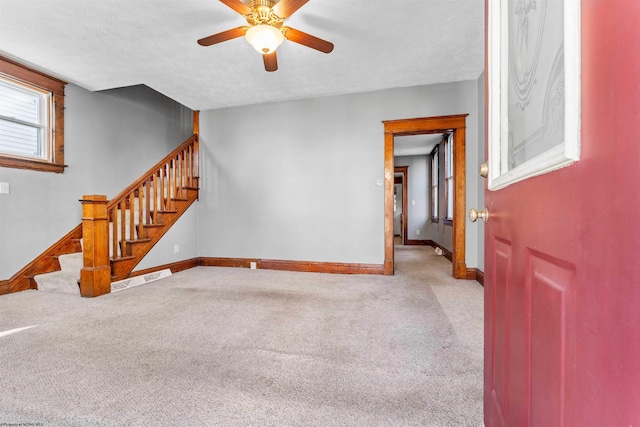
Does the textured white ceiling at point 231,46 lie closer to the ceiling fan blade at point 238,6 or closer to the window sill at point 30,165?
the ceiling fan blade at point 238,6

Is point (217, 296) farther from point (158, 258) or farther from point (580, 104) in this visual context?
point (580, 104)

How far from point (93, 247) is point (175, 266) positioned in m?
1.32

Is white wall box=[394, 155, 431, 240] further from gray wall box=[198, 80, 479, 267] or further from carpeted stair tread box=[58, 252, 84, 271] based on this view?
carpeted stair tread box=[58, 252, 84, 271]

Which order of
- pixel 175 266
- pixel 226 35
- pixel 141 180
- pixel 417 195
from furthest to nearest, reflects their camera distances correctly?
pixel 417 195 → pixel 175 266 → pixel 141 180 → pixel 226 35

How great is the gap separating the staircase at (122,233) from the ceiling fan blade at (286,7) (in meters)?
2.55

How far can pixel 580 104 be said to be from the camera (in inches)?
18.9

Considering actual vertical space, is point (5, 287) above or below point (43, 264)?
below

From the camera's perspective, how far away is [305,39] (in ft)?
8.06

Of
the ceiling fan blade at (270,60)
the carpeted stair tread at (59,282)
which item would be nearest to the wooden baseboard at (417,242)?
the ceiling fan blade at (270,60)

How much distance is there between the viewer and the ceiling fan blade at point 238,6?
203cm

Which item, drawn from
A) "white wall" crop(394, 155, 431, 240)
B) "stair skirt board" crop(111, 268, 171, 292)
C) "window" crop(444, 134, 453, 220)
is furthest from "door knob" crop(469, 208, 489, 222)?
"white wall" crop(394, 155, 431, 240)

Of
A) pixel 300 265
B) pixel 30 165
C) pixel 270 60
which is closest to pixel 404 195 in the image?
pixel 300 265

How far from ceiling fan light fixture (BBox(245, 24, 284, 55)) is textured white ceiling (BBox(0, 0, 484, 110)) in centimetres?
40

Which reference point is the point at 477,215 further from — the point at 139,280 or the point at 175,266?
the point at 175,266
